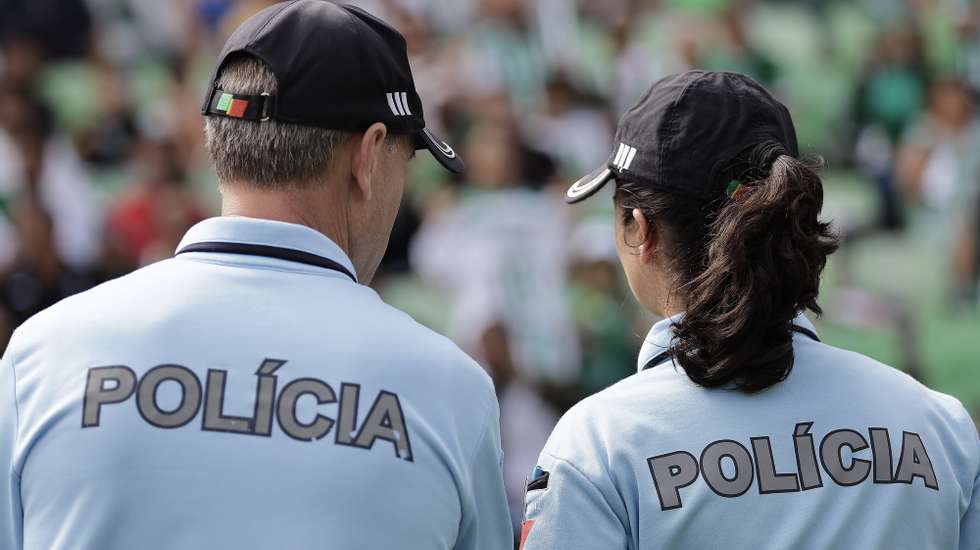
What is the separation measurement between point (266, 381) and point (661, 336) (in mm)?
591

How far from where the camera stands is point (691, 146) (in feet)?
5.63

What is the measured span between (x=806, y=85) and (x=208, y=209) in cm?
326

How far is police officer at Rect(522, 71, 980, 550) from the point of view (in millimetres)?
1560

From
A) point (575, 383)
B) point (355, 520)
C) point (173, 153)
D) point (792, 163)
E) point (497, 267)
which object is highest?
point (792, 163)

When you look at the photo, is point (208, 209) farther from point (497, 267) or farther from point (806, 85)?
point (806, 85)

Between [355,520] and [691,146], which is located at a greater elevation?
[691,146]

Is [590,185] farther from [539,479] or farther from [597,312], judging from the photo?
[597,312]

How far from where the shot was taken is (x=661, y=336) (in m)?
1.73

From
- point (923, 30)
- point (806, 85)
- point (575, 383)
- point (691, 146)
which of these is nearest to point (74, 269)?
point (575, 383)

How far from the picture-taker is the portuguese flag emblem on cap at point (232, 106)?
155 cm

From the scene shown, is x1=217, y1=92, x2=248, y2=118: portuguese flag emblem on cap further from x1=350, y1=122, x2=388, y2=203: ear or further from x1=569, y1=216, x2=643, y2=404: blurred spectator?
x1=569, y1=216, x2=643, y2=404: blurred spectator

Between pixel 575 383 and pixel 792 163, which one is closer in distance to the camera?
pixel 792 163

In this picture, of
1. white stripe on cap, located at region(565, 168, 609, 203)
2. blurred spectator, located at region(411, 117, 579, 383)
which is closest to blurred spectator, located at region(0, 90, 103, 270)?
blurred spectator, located at region(411, 117, 579, 383)

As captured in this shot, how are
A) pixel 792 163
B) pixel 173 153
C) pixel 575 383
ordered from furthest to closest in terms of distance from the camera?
1. pixel 173 153
2. pixel 575 383
3. pixel 792 163
